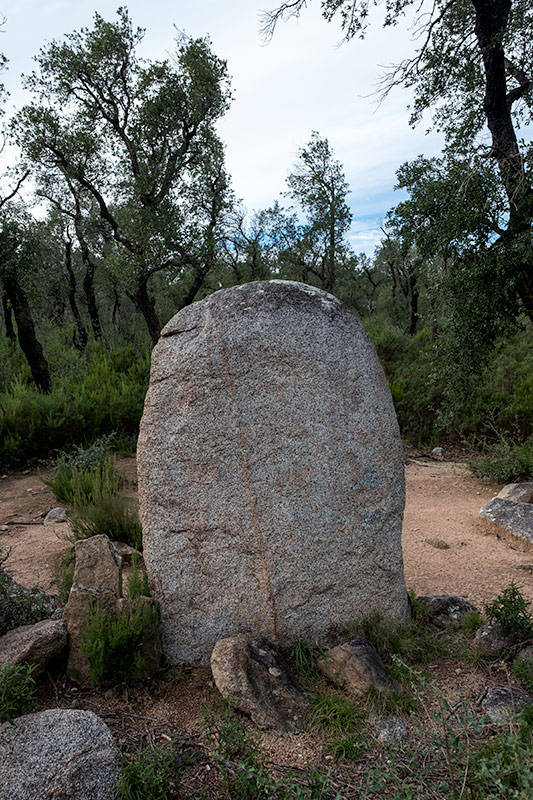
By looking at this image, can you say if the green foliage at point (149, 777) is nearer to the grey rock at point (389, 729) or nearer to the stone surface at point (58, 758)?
the stone surface at point (58, 758)

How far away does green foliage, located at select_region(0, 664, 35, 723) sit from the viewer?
7.85ft

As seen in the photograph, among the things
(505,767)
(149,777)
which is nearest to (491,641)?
(505,767)

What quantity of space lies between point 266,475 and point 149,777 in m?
1.43

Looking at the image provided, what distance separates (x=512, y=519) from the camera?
5.81 metres

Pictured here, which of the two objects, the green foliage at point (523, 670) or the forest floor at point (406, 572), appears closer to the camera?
the forest floor at point (406, 572)

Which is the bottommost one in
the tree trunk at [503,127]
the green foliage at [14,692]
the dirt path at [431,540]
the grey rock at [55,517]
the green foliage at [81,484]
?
the dirt path at [431,540]

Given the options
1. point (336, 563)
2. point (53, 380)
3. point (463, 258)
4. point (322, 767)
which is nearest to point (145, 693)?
point (322, 767)

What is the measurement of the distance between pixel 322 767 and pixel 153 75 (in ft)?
51.3

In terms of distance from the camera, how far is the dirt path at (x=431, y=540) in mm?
4508

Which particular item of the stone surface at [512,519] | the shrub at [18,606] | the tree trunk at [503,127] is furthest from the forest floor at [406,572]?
the tree trunk at [503,127]

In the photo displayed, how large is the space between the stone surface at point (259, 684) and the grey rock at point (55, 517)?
3668 mm

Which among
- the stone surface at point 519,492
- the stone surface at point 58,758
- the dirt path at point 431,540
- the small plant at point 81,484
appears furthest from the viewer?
the stone surface at point 519,492

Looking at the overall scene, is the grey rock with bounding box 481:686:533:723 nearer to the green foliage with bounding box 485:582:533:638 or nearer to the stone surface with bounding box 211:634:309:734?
the green foliage with bounding box 485:582:533:638

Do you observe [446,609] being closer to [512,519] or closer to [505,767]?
[505,767]
